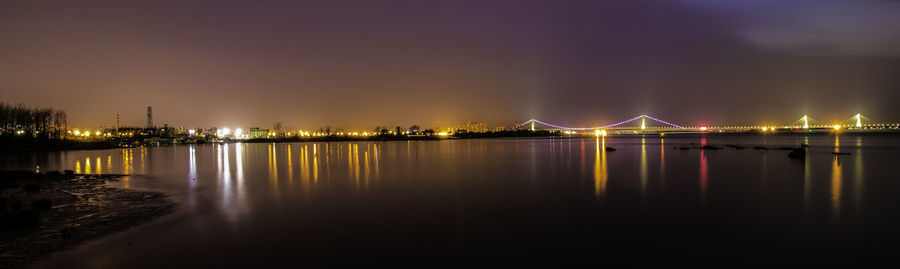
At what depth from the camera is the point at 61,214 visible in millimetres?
8961

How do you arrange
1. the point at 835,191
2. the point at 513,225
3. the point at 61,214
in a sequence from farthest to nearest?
1. the point at 835,191
2. the point at 61,214
3. the point at 513,225

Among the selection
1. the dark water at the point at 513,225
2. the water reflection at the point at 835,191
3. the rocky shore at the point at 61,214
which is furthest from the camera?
the water reflection at the point at 835,191

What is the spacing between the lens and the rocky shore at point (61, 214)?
21.8ft

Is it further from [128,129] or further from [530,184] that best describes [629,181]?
[128,129]

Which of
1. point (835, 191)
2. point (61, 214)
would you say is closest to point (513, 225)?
point (61, 214)

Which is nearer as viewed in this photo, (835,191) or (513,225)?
(513,225)

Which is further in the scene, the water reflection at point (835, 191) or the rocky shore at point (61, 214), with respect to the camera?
the water reflection at point (835, 191)

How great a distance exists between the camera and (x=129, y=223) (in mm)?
8305

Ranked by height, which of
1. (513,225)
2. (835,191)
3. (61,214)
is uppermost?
(61,214)

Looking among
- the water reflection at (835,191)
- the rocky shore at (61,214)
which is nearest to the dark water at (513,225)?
the water reflection at (835,191)

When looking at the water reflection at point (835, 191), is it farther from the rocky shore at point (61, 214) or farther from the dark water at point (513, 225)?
the rocky shore at point (61, 214)

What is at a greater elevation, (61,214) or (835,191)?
(61,214)

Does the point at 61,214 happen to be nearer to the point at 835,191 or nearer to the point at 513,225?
the point at 513,225

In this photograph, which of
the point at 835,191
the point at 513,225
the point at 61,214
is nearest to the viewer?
the point at 513,225
